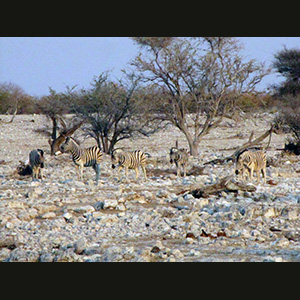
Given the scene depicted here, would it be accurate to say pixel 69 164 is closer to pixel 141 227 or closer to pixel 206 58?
pixel 206 58

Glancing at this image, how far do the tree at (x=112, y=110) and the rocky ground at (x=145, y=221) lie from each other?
7.57 meters

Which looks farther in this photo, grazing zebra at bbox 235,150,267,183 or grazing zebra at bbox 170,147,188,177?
grazing zebra at bbox 170,147,188,177

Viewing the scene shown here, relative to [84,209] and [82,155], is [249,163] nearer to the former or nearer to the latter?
[82,155]

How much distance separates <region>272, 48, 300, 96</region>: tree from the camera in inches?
1302

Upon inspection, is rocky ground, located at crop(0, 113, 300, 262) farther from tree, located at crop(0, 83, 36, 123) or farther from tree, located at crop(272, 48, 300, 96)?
tree, located at crop(0, 83, 36, 123)

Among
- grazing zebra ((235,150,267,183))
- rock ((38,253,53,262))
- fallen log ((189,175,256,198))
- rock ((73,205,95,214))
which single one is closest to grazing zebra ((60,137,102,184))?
grazing zebra ((235,150,267,183))

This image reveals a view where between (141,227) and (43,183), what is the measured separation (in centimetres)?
562

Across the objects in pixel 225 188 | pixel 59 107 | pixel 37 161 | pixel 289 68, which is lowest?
pixel 225 188

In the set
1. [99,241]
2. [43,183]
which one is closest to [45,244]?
[99,241]

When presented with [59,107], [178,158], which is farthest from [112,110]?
[178,158]

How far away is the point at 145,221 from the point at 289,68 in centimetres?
2586

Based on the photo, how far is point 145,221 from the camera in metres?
9.66

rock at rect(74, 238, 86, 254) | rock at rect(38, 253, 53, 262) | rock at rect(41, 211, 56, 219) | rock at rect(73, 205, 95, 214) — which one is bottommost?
rock at rect(38, 253, 53, 262)

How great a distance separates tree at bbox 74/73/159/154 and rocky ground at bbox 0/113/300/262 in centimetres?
757
